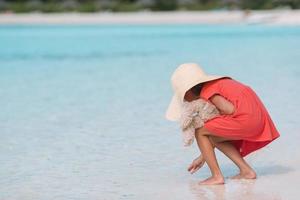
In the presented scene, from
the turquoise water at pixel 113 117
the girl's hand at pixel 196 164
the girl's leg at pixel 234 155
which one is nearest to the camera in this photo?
the girl's leg at pixel 234 155

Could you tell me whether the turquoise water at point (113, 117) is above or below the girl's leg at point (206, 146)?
below

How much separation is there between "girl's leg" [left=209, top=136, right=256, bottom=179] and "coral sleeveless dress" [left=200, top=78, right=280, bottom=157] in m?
0.12

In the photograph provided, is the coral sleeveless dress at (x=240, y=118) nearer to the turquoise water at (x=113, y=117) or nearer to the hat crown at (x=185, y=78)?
the hat crown at (x=185, y=78)

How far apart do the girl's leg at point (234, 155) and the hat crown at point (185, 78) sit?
302 mm

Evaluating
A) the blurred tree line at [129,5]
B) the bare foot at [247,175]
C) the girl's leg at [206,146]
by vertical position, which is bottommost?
the blurred tree line at [129,5]

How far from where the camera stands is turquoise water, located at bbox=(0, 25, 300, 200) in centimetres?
489

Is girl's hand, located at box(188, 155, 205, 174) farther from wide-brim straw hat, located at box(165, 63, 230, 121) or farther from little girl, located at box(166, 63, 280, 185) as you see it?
wide-brim straw hat, located at box(165, 63, 230, 121)

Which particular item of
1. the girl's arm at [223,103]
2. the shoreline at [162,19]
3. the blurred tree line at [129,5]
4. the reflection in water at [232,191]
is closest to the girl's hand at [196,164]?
the reflection in water at [232,191]

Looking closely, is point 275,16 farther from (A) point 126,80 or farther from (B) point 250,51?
(A) point 126,80

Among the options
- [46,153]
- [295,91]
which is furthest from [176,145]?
[295,91]

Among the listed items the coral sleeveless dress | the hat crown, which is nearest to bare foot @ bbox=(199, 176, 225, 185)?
the coral sleeveless dress

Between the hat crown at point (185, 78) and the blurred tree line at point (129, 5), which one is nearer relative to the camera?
the hat crown at point (185, 78)

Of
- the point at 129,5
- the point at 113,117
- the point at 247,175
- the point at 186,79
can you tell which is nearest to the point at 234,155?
the point at 247,175

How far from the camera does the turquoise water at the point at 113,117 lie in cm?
489
